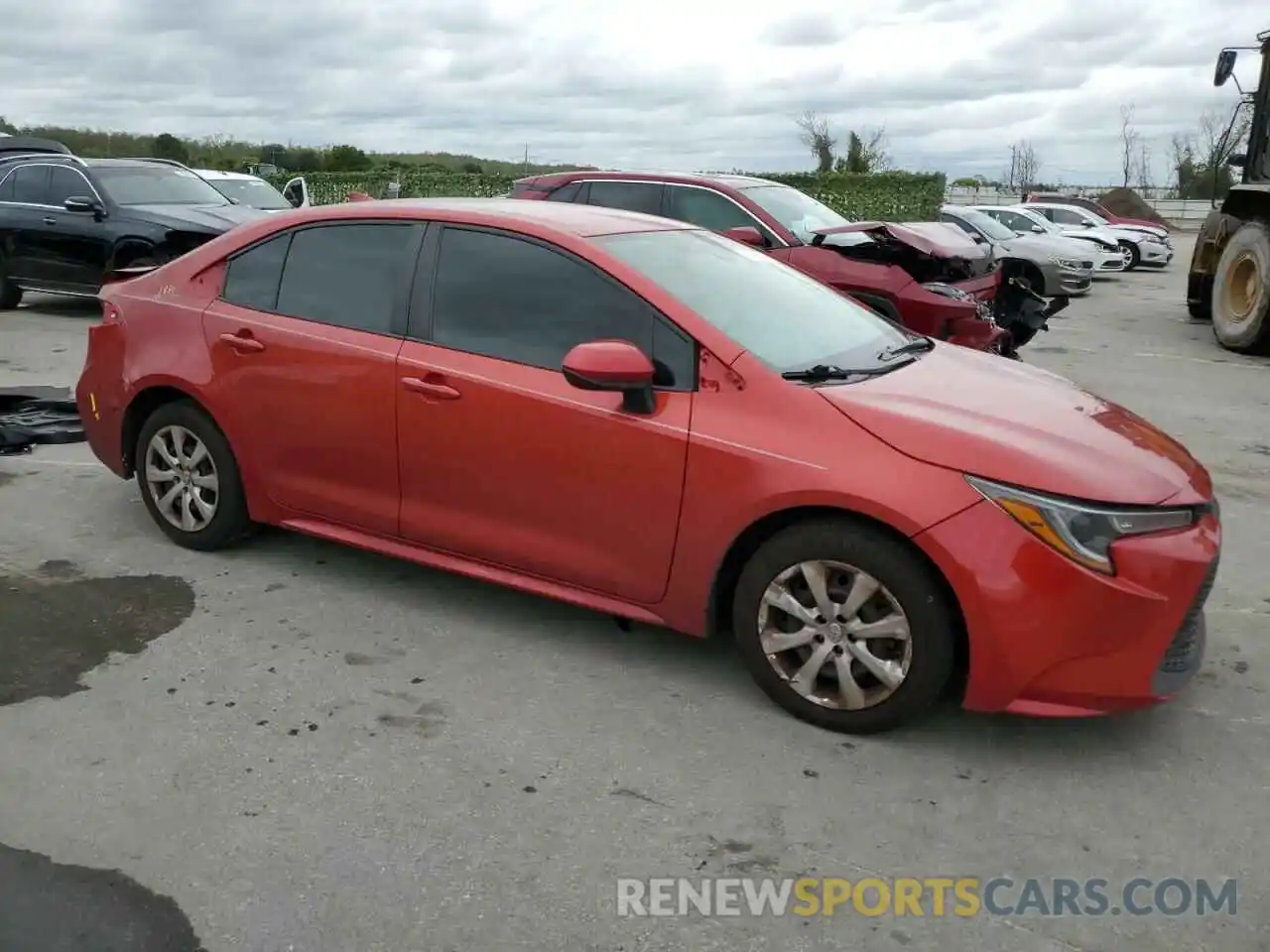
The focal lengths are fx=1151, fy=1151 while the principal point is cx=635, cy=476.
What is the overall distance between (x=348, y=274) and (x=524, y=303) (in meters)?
0.84

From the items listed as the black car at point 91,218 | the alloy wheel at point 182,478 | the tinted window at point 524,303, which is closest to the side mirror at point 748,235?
the tinted window at point 524,303

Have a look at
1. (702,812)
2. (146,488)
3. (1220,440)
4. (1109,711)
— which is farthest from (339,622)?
(1220,440)

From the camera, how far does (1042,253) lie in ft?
56.6

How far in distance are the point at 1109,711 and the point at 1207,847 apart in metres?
0.45

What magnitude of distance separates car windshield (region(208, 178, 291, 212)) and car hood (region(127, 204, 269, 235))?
57.5 inches

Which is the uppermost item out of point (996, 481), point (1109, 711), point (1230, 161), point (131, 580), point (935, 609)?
point (1230, 161)

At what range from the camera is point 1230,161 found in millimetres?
13359

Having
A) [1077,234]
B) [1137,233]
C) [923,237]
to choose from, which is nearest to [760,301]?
[923,237]

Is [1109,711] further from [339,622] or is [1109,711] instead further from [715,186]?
[715,186]

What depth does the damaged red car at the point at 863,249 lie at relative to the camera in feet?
26.0

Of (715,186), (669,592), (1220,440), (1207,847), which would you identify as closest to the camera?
(1207,847)

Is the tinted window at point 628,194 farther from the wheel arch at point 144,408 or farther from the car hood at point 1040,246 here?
the car hood at point 1040,246

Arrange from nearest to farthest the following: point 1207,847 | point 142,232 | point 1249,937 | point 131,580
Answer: point 1249,937
point 1207,847
point 131,580
point 142,232

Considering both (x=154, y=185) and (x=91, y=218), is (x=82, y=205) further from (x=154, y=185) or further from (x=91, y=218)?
(x=154, y=185)
